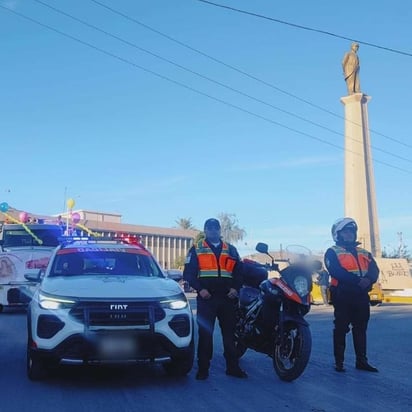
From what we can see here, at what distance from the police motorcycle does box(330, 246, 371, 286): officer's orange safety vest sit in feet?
2.51

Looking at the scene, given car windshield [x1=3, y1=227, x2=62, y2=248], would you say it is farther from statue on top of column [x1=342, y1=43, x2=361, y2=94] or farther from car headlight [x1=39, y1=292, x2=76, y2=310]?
statue on top of column [x1=342, y1=43, x2=361, y2=94]

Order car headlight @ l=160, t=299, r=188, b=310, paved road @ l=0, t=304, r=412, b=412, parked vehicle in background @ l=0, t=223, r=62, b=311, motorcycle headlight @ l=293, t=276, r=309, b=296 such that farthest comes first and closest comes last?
parked vehicle in background @ l=0, t=223, r=62, b=311 < motorcycle headlight @ l=293, t=276, r=309, b=296 < car headlight @ l=160, t=299, r=188, b=310 < paved road @ l=0, t=304, r=412, b=412

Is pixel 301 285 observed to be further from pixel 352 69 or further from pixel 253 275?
pixel 352 69

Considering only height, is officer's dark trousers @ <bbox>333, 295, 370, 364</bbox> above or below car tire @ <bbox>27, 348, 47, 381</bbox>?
above

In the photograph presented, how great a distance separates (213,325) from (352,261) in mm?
1959

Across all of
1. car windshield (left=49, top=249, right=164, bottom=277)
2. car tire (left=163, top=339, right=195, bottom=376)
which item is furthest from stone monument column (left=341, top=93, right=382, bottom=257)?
car tire (left=163, top=339, right=195, bottom=376)

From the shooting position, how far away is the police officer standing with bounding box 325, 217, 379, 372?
7.82m

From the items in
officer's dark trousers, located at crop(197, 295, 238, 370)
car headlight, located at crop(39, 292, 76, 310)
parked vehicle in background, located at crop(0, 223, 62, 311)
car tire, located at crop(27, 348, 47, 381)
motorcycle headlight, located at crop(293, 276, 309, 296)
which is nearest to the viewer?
car headlight, located at crop(39, 292, 76, 310)

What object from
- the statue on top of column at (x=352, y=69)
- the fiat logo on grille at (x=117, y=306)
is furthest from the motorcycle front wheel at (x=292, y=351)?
the statue on top of column at (x=352, y=69)

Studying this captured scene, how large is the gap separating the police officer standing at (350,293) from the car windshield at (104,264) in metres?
2.22

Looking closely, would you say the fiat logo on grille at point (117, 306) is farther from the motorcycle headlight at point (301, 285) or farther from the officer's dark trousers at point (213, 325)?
the motorcycle headlight at point (301, 285)

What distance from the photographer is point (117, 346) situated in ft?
20.7

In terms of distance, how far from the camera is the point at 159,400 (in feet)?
19.9

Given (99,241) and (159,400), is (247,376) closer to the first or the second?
(159,400)
